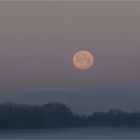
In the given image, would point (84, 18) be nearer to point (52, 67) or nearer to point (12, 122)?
point (52, 67)

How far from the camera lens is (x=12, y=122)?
149 inches

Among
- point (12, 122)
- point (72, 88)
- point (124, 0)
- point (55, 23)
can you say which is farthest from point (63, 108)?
point (124, 0)

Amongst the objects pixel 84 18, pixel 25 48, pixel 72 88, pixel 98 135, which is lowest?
pixel 98 135

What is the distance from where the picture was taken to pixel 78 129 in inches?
150

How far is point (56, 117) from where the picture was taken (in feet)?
12.5

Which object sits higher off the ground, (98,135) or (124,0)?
(124,0)

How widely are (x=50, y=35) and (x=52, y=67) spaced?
25 centimetres

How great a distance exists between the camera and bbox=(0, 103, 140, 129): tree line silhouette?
3744 mm

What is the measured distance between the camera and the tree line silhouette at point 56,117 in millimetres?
3744

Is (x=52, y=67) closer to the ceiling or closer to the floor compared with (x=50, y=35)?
closer to the floor

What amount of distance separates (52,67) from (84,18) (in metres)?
0.46

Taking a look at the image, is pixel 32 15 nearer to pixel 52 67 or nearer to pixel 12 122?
pixel 52 67

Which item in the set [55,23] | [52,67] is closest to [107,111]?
[52,67]

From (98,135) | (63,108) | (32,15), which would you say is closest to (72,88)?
(63,108)
